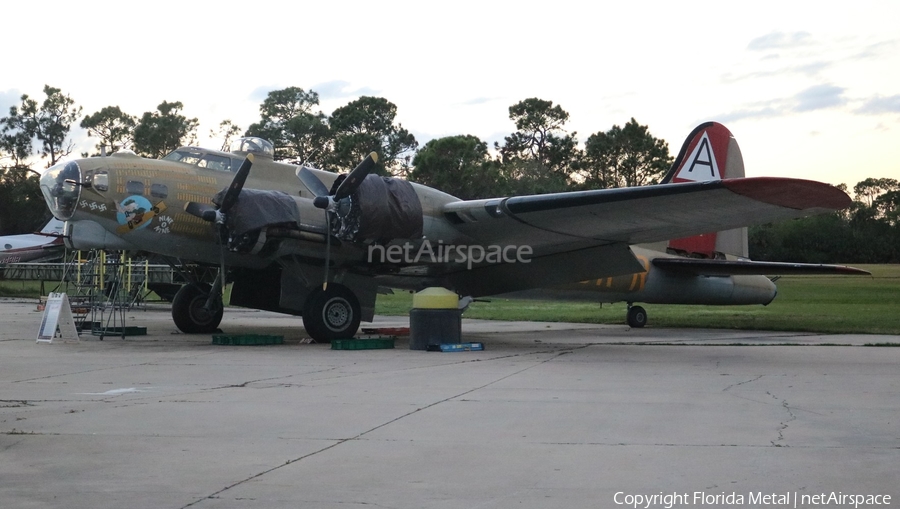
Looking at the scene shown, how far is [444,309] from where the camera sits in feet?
43.9

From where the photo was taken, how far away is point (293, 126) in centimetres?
6175

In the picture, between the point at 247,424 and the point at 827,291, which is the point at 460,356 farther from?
the point at 827,291

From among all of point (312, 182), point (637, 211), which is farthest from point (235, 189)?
point (637, 211)

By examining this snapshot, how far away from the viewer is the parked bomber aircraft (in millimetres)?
13242

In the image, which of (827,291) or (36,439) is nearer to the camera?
(36,439)

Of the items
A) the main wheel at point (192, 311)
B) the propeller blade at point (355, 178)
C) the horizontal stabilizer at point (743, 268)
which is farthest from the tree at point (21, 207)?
the propeller blade at point (355, 178)

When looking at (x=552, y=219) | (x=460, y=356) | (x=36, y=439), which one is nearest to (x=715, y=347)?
(x=552, y=219)

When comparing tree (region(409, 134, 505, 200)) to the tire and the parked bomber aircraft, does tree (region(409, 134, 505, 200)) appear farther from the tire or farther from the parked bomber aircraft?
the parked bomber aircraft

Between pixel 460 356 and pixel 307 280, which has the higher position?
pixel 307 280

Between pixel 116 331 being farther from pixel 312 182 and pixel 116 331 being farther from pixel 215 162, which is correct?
pixel 312 182

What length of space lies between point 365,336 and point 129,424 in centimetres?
974

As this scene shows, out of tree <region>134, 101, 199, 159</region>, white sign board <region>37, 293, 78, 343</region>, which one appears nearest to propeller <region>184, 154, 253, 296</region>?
white sign board <region>37, 293, 78, 343</region>

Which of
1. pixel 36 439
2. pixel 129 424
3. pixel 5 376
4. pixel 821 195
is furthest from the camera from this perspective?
pixel 821 195

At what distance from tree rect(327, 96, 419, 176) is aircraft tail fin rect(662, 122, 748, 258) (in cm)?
3819
